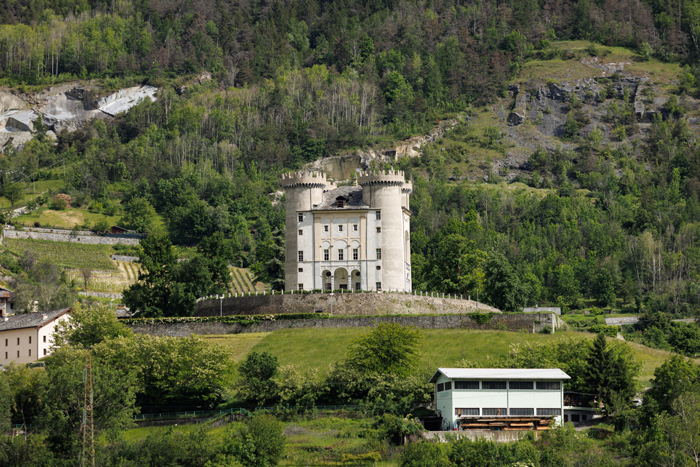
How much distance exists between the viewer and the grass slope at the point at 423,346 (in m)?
76.4

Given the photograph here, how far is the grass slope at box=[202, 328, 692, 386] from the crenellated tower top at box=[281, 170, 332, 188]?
1896cm

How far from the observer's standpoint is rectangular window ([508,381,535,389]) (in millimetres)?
65812

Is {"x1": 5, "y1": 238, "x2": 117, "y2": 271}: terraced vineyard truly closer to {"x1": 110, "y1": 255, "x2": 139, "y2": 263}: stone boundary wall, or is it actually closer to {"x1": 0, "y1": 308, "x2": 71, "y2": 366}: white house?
{"x1": 110, "y1": 255, "x2": 139, "y2": 263}: stone boundary wall

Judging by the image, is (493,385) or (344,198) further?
(344,198)

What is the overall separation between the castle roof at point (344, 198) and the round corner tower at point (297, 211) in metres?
0.86

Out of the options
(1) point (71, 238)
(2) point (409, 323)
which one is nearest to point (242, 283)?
(1) point (71, 238)

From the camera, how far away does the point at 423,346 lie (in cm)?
7900

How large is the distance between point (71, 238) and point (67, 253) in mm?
8918

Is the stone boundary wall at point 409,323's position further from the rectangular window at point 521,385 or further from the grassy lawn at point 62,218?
the grassy lawn at point 62,218

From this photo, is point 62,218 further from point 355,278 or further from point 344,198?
point 355,278

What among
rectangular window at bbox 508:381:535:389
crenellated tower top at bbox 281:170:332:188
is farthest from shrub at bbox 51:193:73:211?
rectangular window at bbox 508:381:535:389

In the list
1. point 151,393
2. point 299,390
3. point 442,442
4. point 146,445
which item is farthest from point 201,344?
point 442,442

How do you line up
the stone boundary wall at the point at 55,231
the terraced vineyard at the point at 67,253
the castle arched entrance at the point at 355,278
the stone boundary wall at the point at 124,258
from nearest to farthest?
the castle arched entrance at the point at 355,278, the terraced vineyard at the point at 67,253, the stone boundary wall at the point at 124,258, the stone boundary wall at the point at 55,231

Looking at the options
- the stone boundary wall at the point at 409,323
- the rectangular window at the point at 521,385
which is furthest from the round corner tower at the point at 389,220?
the rectangular window at the point at 521,385
